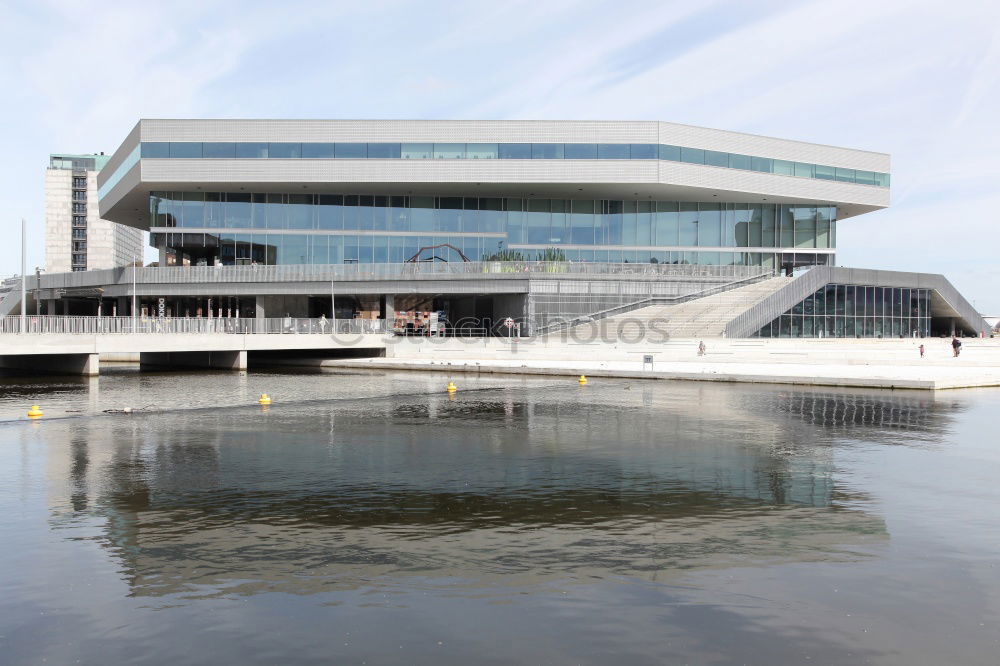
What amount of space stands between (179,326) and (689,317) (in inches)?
1367

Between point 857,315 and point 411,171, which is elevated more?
point 411,171

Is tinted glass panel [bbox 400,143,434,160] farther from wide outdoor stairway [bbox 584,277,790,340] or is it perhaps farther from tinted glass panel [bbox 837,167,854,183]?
tinted glass panel [bbox 837,167,854,183]

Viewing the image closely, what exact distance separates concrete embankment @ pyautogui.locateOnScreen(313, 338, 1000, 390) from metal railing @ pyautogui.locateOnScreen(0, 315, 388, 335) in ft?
8.78

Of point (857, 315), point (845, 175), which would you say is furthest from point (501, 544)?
point (845, 175)

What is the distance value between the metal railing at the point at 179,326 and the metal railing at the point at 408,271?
9.59 m

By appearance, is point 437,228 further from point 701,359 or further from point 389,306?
point 701,359

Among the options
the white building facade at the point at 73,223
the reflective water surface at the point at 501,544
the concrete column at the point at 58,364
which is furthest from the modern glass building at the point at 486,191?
the white building facade at the point at 73,223

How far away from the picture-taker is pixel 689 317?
5825cm

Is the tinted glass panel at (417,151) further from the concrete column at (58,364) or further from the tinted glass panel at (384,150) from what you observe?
the concrete column at (58,364)

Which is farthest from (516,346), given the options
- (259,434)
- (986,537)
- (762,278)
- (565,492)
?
(986,537)

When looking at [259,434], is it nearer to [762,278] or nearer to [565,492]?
[565,492]

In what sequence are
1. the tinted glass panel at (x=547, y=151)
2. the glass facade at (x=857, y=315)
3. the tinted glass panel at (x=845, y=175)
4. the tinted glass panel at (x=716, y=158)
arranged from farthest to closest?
the tinted glass panel at (x=845, y=175) < the tinted glass panel at (x=716, y=158) < the tinted glass panel at (x=547, y=151) < the glass facade at (x=857, y=315)

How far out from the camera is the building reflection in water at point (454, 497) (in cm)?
1005

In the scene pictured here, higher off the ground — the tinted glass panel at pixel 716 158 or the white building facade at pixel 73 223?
the white building facade at pixel 73 223
